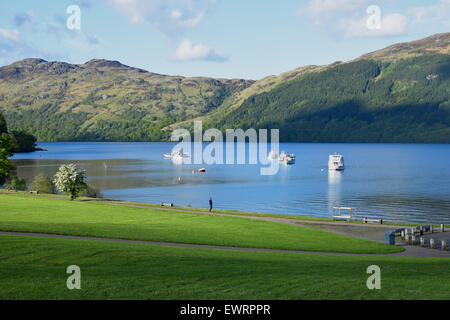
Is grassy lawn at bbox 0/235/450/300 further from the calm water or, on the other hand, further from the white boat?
the white boat

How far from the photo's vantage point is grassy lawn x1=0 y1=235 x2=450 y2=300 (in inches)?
611

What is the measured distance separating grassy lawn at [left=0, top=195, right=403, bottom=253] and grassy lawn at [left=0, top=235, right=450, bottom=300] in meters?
8.36

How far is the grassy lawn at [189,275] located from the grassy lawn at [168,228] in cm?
836

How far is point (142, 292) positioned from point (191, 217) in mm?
35791

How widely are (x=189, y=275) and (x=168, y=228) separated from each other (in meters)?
22.0

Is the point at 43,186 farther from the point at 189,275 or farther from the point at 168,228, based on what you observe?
the point at 189,275

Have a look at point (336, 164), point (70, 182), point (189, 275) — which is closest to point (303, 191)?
point (70, 182)

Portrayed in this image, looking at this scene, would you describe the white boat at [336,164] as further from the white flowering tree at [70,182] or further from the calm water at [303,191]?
the white flowering tree at [70,182]

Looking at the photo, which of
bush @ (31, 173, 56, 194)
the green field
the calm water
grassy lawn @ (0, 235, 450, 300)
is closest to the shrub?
the calm water

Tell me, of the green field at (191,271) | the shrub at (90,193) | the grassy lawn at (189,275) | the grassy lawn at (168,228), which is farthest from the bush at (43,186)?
the grassy lawn at (189,275)

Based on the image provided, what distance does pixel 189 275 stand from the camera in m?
18.5

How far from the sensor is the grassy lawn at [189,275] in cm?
1551
